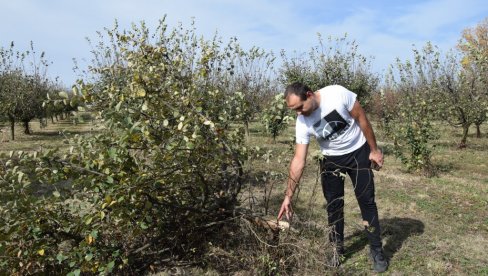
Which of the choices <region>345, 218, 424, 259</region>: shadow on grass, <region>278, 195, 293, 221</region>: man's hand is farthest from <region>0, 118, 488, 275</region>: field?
<region>278, 195, 293, 221</region>: man's hand

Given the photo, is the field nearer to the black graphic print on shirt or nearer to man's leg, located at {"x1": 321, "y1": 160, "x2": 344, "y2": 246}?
man's leg, located at {"x1": 321, "y1": 160, "x2": 344, "y2": 246}

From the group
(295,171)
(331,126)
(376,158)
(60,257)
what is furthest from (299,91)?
(60,257)

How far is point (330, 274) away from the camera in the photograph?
3.28m

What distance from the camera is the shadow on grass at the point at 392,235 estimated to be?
4.25m

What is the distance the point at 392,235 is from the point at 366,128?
1.78 m

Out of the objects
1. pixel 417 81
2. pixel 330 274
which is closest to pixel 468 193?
pixel 330 274

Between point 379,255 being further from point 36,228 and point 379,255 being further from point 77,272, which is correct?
point 36,228

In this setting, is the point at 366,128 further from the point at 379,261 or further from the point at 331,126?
the point at 379,261

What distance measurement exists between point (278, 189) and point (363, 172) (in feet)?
11.2

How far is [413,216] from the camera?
542 cm

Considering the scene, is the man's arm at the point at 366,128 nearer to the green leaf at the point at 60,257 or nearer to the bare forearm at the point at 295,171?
the bare forearm at the point at 295,171

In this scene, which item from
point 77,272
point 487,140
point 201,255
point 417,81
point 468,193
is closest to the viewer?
point 77,272

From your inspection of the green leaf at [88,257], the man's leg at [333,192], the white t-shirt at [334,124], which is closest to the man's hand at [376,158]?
the white t-shirt at [334,124]

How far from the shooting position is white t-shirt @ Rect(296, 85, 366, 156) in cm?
341
